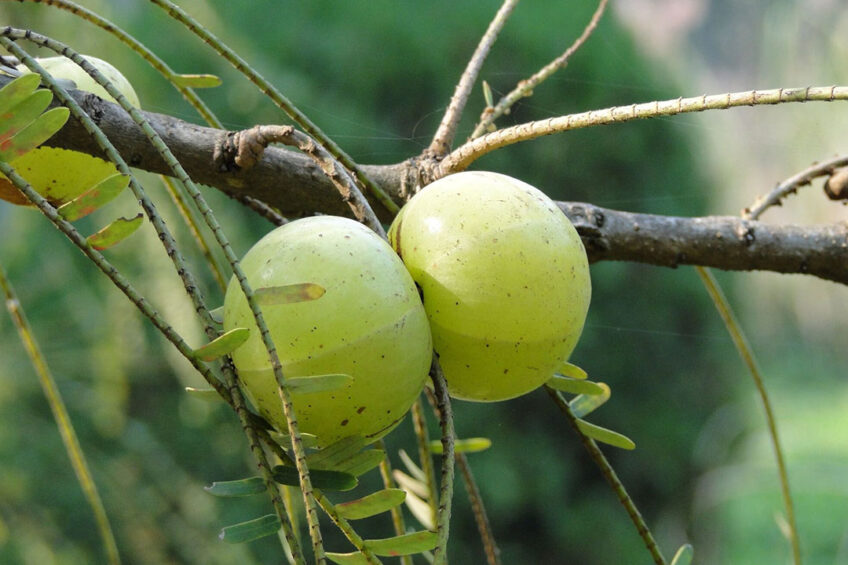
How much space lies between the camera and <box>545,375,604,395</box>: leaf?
0.46 m

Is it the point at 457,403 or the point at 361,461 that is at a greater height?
the point at 361,461

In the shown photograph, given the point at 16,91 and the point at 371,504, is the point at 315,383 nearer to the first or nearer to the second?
the point at 371,504

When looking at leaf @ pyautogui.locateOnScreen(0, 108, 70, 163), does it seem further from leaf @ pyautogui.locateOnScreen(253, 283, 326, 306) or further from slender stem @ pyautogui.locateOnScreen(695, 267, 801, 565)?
slender stem @ pyautogui.locateOnScreen(695, 267, 801, 565)

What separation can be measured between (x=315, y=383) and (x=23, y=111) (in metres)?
0.17

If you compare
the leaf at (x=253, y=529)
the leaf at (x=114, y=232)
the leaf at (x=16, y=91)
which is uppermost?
the leaf at (x=16, y=91)

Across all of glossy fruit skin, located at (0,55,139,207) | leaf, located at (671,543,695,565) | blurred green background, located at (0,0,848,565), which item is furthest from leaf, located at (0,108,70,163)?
blurred green background, located at (0,0,848,565)

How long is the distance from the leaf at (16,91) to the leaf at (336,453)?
0.19 m

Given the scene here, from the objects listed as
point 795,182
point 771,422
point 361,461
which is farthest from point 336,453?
point 795,182

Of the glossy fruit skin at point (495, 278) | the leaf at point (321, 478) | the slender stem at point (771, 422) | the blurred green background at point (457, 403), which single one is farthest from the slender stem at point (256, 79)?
the blurred green background at point (457, 403)

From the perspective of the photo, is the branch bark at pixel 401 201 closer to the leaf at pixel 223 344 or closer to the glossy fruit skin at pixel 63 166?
the glossy fruit skin at pixel 63 166

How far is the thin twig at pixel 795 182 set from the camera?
667 millimetres

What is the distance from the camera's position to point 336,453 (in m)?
0.36

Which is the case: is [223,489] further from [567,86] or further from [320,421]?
[567,86]

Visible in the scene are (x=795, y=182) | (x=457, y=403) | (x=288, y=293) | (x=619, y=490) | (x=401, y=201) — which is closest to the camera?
(x=288, y=293)
